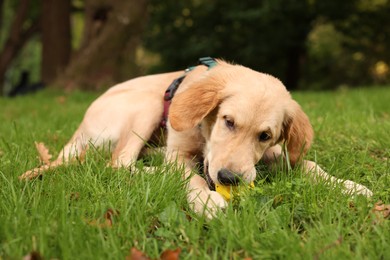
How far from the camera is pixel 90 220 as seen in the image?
227 centimetres

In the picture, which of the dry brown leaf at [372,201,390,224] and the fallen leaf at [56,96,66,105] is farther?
the fallen leaf at [56,96,66,105]

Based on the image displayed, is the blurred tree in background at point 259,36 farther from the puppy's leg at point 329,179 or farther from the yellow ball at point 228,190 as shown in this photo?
the yellow ball at point 228,190

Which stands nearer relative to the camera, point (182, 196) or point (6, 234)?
point (6, 234)

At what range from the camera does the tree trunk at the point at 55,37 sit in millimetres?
13787

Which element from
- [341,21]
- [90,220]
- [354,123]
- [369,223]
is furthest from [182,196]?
[341,21]

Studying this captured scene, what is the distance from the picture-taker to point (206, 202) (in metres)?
2.43

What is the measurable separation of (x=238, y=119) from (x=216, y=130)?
0.20 meters

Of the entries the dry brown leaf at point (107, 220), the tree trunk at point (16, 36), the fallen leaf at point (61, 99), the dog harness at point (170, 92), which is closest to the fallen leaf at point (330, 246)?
the dry brown leaf at point (107, 220)

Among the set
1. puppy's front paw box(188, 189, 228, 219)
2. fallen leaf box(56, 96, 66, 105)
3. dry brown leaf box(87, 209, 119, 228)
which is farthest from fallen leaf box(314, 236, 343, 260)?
fallen leaf box(56, 96, 66, 105)

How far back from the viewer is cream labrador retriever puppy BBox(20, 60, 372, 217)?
9.33 ft

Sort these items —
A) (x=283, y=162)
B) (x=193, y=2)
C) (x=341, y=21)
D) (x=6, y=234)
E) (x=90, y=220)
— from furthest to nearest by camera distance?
(x=193, y=2)
(x=341, y=21)
(x=283, y=162)
(x=90, y=220)
(x=6, y=234)

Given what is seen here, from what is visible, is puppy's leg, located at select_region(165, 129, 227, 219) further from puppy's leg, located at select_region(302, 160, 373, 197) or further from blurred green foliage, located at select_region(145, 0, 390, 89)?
blurred green foliage, located at select_region(145, 0, 390, 89)

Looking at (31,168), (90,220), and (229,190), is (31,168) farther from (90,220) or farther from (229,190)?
(229,190)

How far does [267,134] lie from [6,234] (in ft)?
5.61
